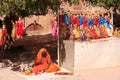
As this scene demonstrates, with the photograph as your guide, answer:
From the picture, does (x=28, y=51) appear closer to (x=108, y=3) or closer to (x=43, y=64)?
(x=43, y=64)

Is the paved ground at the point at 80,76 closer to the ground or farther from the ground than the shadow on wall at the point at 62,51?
closer to the ground

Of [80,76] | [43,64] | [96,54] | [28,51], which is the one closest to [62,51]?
[43,64]

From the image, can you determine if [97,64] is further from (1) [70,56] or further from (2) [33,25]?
(2) [33,25]

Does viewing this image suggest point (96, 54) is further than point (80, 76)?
Yes

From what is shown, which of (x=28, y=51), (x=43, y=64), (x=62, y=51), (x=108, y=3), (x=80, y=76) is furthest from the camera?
(x=28, y=51)

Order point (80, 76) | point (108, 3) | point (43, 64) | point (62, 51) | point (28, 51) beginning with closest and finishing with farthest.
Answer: point (80, 76), point (43, 64), point (108, 3), point (62, 51), point (28, 51)

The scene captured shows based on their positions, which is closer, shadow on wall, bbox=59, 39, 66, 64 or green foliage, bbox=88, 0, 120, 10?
green foliage, bbox=88, 0, 120, 10

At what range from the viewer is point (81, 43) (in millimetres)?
12414

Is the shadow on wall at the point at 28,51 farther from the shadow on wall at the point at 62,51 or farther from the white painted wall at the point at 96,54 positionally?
the white painted wall at the point at 96,54

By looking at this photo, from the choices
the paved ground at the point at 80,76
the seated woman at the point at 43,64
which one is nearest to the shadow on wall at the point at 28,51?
the paved ground at the point at 80,76

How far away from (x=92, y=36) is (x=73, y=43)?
90 centimetres

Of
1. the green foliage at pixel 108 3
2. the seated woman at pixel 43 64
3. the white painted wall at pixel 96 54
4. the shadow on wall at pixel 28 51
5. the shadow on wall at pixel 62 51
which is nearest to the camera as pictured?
the seated woman at pixel 43 64

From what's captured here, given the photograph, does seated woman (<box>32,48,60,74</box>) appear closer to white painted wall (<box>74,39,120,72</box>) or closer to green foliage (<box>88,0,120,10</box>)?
white painted wall (<box>74,39,120,72</box>)

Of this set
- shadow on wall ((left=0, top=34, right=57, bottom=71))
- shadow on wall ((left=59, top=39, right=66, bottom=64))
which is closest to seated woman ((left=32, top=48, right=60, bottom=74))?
shadow on wall ((left=59, top=39, right=66, bottom=64))
